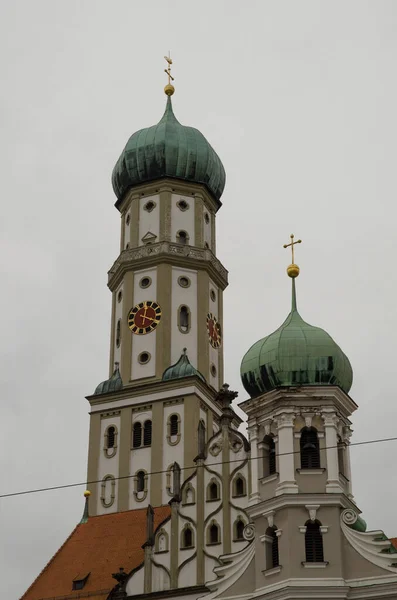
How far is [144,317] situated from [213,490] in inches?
443

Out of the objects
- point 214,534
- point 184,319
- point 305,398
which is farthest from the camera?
point 184,319

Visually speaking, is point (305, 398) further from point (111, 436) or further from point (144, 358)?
point (144, 358)

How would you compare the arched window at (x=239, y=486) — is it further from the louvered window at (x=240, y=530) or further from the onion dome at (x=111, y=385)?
the onion dome at (x=111, y=385)

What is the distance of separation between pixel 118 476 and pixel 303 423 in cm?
1311

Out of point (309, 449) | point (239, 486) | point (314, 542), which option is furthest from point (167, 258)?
point (314, 542)

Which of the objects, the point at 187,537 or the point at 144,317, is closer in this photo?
the point at 187,537

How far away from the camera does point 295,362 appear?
35344 mm

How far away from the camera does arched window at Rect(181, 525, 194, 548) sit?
3919 cm

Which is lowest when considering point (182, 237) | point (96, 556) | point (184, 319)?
point (96, 556)

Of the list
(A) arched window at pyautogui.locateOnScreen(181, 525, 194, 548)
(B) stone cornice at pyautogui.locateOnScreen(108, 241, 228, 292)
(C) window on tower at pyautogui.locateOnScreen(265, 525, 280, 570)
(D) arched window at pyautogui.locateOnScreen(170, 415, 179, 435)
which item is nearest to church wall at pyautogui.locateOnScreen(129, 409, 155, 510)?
(D) arched window at pyautogui.locateOnScreen(170, 415, 179, 435)

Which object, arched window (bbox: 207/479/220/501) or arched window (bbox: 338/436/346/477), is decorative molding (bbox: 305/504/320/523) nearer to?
arched window (bbox: 338/436/346/477)

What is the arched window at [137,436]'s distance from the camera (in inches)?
1832

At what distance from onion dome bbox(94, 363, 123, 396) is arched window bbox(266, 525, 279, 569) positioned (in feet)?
49.2

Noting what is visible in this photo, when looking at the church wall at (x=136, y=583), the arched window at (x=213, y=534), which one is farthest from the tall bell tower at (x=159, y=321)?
the arched window at (x=213, y=534)
